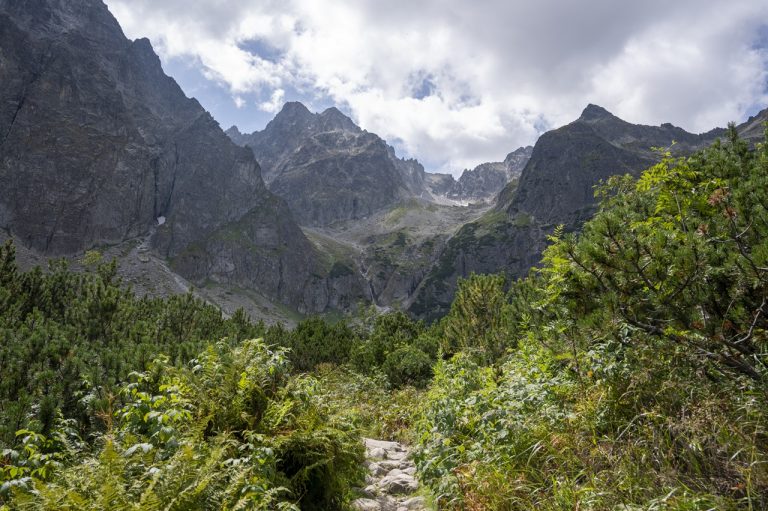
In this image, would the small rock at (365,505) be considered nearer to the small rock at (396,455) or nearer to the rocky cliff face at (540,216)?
the small rock at (396,455)

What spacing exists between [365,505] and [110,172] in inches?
6884

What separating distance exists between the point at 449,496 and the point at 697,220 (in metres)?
4.77

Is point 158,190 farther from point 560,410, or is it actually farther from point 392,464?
point 560,410

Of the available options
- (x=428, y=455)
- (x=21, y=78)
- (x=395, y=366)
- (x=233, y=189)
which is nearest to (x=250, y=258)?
(x=233, y=189)

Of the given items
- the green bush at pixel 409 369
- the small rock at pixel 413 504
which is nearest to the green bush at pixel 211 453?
the small rock at pixel 413 504

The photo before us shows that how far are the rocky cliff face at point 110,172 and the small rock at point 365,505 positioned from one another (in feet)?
531

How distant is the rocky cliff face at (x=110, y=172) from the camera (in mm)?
133500

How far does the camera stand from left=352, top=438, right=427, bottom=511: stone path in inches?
242

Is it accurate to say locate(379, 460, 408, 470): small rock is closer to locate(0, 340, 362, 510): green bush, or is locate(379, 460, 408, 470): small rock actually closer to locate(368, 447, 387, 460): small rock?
locate(368, 447, 387, 460): small rock

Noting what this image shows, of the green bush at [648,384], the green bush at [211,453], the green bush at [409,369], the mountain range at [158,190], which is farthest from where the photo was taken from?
the mountain range at [158,190]

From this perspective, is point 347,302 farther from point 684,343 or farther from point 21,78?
point 684,343

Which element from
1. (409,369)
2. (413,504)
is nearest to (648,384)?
(413,504)

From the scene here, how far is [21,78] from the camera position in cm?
13712

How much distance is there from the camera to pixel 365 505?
19.7 ft
